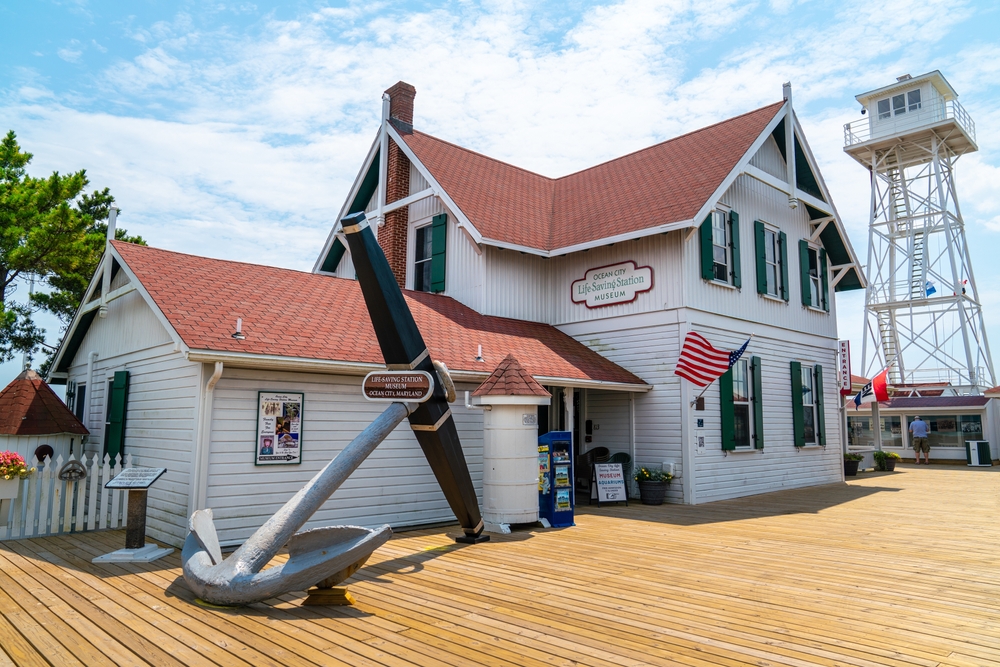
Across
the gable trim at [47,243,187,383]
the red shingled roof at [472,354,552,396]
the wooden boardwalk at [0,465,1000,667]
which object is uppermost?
the gable trim at [47,243,187,383]

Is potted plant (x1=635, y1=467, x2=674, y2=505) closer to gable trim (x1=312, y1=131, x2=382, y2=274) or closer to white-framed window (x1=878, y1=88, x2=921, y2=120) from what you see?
gable trim (x1=312, y1=131, x2=382, y2=274)

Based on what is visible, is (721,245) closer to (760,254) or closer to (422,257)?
(760,254)

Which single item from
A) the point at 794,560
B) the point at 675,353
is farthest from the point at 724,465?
the point at 794,560

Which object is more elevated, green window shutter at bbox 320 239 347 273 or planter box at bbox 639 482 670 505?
green window shutter at bbox 320 239 347 273

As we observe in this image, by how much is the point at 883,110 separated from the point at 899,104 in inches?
29.0

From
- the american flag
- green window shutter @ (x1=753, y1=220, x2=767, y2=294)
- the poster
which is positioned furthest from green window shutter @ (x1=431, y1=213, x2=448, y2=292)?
green window shutter @ (x1=753, y1=220, x2=767, y2=294)

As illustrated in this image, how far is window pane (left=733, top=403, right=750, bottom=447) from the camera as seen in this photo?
14.5 m

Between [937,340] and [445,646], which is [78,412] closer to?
[445,646]

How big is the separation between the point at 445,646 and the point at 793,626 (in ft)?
8.87

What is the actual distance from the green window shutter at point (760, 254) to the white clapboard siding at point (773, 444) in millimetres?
1170

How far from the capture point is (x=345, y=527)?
5.56 metres

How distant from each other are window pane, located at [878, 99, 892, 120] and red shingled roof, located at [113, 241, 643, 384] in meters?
28.6

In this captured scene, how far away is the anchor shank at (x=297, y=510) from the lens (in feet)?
18.4

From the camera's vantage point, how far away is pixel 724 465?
1380 centimetres
